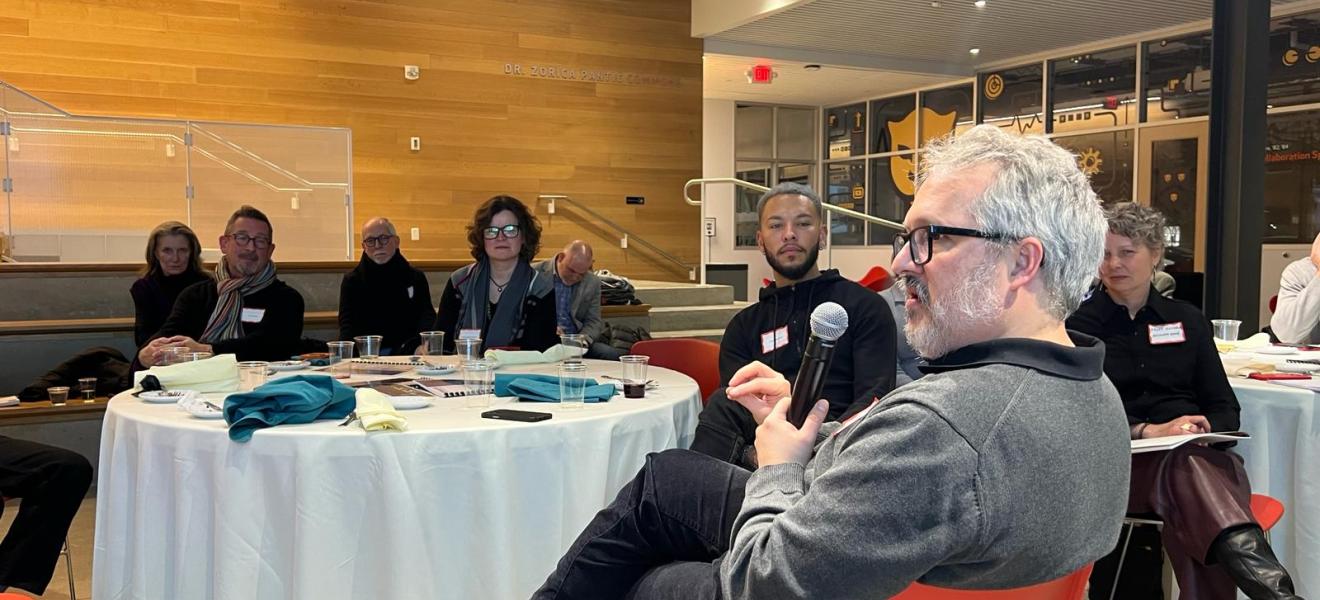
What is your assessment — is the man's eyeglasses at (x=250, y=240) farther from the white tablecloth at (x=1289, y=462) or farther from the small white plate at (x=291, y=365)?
the white tablecloth at (x=1289, y=462)

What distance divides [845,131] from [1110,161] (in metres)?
4.65

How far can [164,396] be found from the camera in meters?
2.53

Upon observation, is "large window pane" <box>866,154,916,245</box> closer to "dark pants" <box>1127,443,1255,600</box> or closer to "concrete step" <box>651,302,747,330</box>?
"concrete step" <box>651,302,747,330</box>

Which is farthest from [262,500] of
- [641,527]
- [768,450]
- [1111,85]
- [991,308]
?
[1111,85]

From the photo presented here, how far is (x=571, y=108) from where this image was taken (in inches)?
410

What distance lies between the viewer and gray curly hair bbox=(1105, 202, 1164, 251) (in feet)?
9.64

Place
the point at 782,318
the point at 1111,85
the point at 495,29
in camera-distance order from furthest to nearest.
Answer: the point at 1111,85 < the point at 495,29 < the point at 782,318

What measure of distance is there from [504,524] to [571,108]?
8683mm

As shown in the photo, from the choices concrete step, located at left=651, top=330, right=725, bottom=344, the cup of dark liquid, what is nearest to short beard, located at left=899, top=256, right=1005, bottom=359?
the cup of dark liquid

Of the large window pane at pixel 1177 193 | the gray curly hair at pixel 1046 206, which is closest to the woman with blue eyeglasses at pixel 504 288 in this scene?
the gray curly hair at pixel 1046 206

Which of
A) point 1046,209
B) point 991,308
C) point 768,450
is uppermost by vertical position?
point 1046,209

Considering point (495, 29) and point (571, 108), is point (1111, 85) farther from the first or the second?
point (495, 29)

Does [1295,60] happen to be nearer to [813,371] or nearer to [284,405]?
[813,371]

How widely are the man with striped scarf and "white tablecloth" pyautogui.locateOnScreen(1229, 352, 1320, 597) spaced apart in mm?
3947
